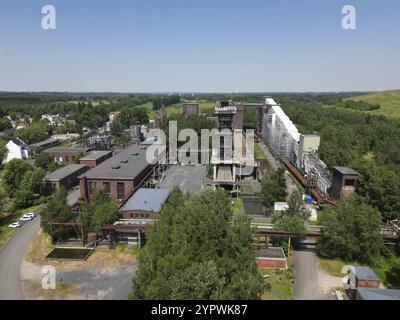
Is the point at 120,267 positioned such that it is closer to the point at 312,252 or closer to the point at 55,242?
the point at 55,242

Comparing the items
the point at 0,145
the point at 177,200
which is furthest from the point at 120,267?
the point at 0,145

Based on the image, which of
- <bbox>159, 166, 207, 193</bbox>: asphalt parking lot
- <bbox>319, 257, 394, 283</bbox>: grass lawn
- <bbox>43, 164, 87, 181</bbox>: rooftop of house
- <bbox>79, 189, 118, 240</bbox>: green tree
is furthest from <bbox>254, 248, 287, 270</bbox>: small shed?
<bbox>43, 164, 87, 181</bbox>: rooftop of house

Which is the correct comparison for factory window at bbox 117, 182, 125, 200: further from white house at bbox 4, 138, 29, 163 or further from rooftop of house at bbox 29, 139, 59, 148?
rooftop of house at bbox 29, 139, 59, 148

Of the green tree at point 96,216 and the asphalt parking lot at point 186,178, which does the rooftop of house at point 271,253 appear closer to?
the green tree at point 96,216

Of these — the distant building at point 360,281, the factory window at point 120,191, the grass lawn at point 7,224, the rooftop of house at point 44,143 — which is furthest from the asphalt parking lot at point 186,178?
the rooftop of house at point 44,143

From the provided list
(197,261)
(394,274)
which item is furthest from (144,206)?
(394,274)
